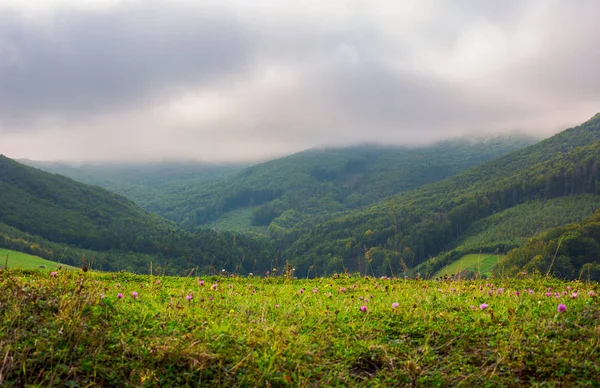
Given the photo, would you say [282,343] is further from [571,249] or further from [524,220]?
[524,220]

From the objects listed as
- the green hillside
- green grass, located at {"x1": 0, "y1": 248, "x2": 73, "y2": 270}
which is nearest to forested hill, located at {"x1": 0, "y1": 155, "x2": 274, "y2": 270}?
green grass, located at {"x1": 0, "y1": 248, "x2": 73, "y2": 270}

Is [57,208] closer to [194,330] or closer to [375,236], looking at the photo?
[375,236]

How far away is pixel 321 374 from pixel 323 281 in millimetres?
7629

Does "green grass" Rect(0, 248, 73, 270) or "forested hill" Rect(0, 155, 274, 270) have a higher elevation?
"green grass" Rect(0, 248, 73, 270)

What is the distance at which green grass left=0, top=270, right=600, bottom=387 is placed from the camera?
16.8ft

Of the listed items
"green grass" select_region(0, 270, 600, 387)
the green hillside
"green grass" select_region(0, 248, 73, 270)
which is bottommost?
the green hillside

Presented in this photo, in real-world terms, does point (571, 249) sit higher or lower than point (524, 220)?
higher

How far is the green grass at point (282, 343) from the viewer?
16.8 ft

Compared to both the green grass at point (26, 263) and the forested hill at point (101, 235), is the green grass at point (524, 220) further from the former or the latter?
the green grass at point (26, 263)

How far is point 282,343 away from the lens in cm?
569

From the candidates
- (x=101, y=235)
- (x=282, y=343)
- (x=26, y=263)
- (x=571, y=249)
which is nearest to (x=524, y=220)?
(x=571, y=249)

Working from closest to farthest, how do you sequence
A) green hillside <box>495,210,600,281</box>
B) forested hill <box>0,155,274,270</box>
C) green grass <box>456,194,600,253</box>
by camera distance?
green hillside <box>495,210,600,281</box> < forested hill <box>0,155,274,270</box> < green grass <box>456,194,600,253</box>

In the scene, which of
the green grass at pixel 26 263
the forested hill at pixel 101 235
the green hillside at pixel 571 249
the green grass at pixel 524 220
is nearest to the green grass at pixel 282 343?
the green grass at pixel 26 263

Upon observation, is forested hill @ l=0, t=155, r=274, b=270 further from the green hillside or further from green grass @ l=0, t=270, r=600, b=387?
green grass @ l=0, t=270, r=600, b=387
